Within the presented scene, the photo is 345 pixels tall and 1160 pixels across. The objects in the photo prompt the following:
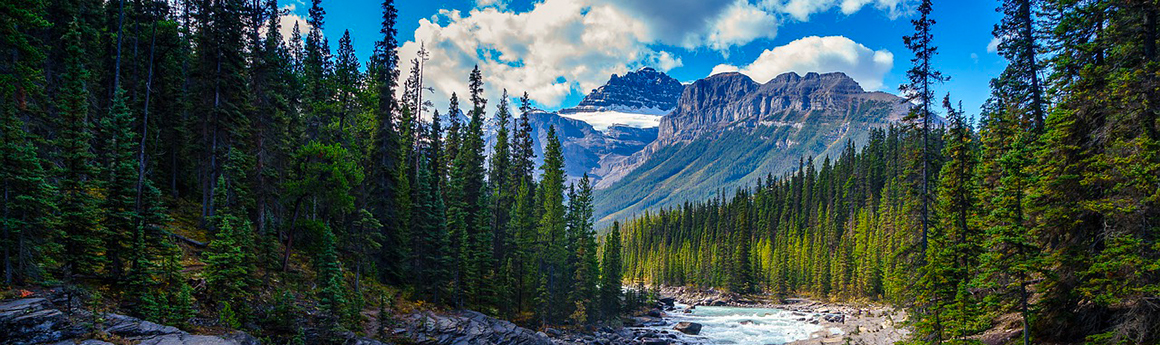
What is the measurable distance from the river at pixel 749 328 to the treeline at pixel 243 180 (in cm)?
1169

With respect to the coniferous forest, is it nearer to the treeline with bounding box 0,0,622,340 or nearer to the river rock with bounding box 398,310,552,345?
the treeline with bounding box 0,0,622,340

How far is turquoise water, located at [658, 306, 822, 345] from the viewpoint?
142 feet

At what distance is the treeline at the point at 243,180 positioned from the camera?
48.8ft

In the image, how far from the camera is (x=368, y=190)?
3497cm

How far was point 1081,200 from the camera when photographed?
15.5 metres

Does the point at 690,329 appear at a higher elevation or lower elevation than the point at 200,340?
lower

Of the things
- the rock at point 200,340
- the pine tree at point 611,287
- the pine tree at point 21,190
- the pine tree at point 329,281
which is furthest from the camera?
the pine tree at point 611,287

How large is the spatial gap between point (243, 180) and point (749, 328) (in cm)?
4706

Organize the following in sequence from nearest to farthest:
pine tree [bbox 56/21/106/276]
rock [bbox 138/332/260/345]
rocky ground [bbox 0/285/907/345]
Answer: rocky ground [bbox 0/285/907/345] → rock [bbox 138/332/260/345] → pine tree [bbox 56/21/106/276]

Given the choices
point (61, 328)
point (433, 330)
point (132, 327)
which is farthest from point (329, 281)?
point (61, 328)

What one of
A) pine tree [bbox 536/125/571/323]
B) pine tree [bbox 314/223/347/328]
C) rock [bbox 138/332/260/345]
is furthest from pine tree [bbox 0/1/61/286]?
pine tree [bbox 536/125/571/323]

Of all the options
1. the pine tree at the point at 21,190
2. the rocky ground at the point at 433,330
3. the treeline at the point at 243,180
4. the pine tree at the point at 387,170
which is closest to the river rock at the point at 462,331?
the rocky ground at the point at 433,330

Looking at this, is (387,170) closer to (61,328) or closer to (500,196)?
(500,196)

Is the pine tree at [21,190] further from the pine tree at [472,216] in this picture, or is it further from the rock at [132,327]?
the pine tree at [472,216]
